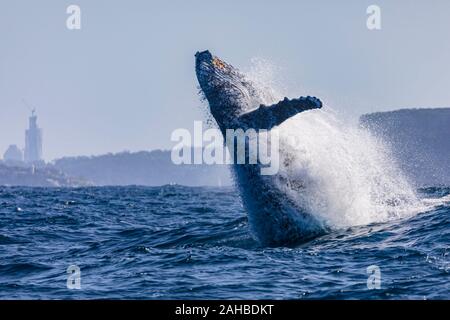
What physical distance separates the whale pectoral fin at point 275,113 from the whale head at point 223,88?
0.41 metres

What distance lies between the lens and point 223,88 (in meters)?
17.9

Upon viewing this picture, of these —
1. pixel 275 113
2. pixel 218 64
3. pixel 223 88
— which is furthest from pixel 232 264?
pixel 218 64

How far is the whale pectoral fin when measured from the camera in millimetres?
16333

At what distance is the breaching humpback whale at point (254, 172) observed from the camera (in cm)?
1741

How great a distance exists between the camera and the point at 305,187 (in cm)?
1823

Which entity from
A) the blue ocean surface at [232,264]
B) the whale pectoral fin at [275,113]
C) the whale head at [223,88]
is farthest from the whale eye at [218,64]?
the blue ocean surface at [232,264]

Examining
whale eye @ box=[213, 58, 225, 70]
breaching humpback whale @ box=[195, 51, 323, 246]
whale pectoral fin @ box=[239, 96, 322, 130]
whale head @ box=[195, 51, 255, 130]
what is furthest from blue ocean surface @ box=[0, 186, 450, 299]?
whale eye @ box=[213, 58, 225, 70]

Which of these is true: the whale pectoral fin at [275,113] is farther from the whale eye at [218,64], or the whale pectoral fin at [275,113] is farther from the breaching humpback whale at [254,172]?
the whale eye at [218,64]

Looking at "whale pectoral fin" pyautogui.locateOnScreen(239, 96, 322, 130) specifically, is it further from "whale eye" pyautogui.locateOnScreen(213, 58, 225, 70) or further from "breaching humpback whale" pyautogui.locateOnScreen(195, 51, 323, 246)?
"whale eye" pyautogui.locateOnScreen(213, 58, 225, 70)

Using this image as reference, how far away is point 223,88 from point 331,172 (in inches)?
130

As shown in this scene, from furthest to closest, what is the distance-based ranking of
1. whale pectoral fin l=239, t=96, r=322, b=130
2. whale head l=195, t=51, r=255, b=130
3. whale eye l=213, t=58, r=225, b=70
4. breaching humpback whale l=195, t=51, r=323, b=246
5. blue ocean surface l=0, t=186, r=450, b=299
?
whale eye l=213, t=58, r=225, b=70 → whale head l=195, t=51, r=255, b=130 → breaching humpback whale l=195, t=51, r=323, b=246 → whale pectoral fin l=239, t=96, r=322, b=130 → blue ocean surface l=0, t=186, r=450, b=299
